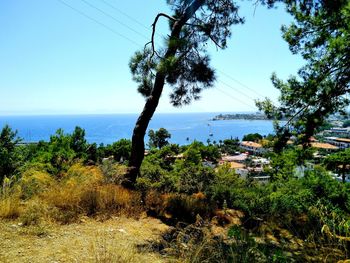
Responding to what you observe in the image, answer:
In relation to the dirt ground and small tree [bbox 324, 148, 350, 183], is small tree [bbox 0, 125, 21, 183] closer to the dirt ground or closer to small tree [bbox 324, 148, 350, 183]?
the dirt ground

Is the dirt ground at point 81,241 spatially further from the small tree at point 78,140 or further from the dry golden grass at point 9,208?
the small tree at point 78,140

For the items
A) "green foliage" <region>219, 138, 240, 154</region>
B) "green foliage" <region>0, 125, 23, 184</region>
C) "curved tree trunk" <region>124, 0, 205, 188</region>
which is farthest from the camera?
"green foliage" <region>219, 138, 240, 154</region>

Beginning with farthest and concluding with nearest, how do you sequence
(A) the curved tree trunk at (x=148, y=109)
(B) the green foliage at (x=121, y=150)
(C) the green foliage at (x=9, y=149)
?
1. (B) the green foliage at (x=121, y=150)
2. (C) the green foliage at (x=9, y=149)
3. (A) the curved tree trunk at (x=148, y=109)

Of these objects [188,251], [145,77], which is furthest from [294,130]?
[188,251]

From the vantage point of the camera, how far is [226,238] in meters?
3.70

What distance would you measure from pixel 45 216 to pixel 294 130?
18.4 ft

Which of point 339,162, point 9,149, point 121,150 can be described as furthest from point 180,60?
point 121,150

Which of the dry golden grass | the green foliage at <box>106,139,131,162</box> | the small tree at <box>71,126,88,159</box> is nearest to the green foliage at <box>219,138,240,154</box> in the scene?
the green foliage at <box>106,139,131,162</box>

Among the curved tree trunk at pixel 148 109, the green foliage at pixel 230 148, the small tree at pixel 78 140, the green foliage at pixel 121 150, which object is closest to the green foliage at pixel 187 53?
the curved tree trunk at pixel 148 109

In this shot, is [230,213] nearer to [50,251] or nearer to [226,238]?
[226,238]

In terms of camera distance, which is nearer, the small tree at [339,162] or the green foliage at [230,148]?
the small tree at [339,162]

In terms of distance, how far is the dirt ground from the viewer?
2596mm

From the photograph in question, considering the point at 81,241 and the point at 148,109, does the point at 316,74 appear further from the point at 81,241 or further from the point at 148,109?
the point at 81,241

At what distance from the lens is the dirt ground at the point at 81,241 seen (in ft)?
8.52
